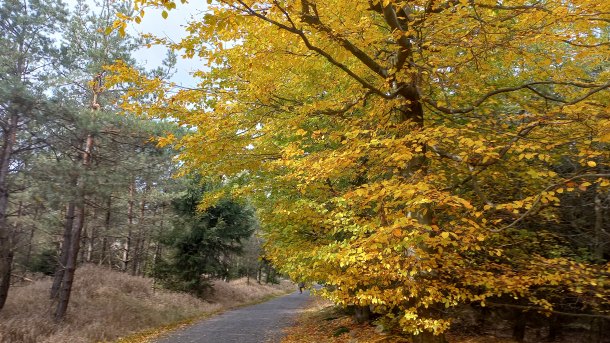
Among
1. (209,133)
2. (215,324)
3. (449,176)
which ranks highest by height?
(209,133)

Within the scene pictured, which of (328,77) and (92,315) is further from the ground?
(328,77)

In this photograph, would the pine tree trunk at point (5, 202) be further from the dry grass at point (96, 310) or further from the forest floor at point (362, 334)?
the forest floor at point (362, 334)

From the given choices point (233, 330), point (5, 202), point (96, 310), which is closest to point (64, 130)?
point (5, 202)

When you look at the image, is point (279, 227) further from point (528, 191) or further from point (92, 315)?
point (92, 315)

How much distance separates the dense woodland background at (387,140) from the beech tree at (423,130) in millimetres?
48

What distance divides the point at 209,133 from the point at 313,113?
77.6 inches

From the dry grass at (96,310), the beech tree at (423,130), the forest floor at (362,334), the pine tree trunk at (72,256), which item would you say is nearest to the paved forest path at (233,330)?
the forest floor at (362,334)

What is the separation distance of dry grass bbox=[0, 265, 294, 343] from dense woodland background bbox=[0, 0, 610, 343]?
90cm

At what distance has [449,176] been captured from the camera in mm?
7117

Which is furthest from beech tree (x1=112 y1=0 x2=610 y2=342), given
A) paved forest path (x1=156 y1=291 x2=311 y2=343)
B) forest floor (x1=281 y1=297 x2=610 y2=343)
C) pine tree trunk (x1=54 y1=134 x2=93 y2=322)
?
pine tree trunk (x1=54 y1=134 x2=93 y2=322)

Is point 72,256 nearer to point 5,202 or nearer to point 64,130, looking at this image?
point 5,202

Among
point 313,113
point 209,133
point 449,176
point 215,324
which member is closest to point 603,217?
point 449,176

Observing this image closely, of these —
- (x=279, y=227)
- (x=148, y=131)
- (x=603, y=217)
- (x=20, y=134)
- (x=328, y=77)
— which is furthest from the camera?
(x=148, y=131)

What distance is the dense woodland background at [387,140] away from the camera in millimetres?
4980
